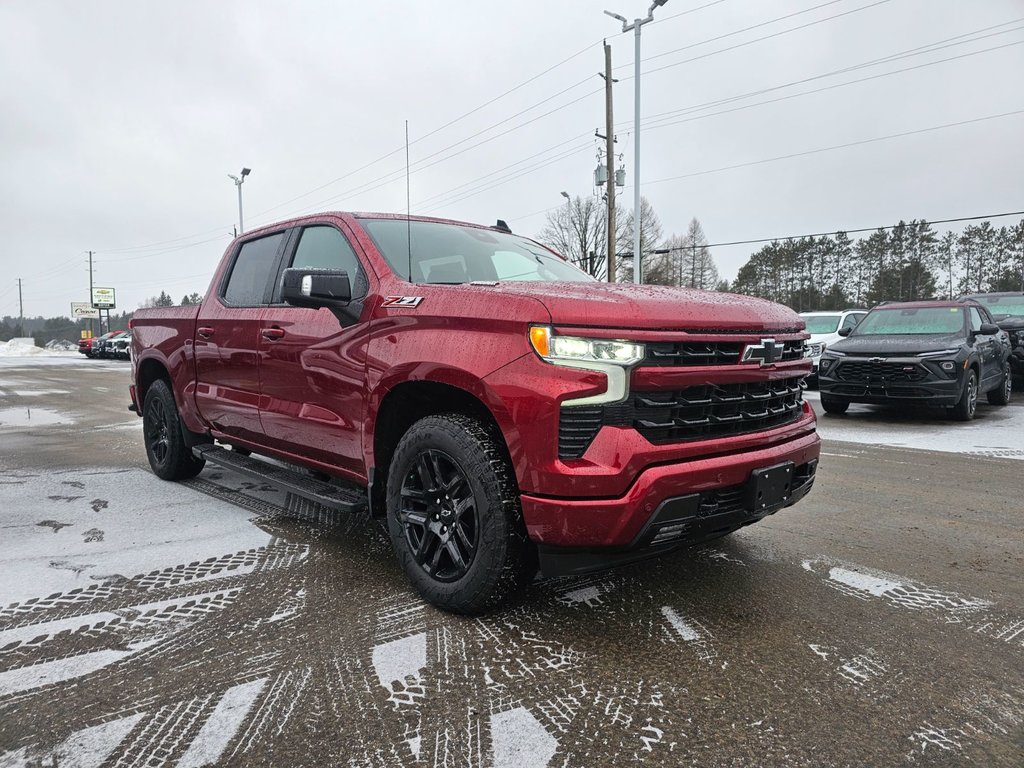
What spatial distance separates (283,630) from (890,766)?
81.3 inches

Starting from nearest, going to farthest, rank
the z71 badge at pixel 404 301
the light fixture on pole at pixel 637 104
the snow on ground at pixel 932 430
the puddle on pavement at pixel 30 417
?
1. the z71 badge at pixel 404 301
2. the snow on ground at pixel 932 430
3. the puddle on pavement at pixel 30 417
4. the light fixture on pole at pixel 637 104

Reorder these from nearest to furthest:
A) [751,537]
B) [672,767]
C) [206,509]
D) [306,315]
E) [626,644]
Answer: [672,767]
[626,644]
[306,315]
[751,537]
[206,509]

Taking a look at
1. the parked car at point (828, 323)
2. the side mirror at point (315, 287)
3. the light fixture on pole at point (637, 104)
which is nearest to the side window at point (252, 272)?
the side mirror at point (315, 287)

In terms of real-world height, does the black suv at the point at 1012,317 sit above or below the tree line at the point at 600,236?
below

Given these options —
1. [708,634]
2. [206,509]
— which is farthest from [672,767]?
[206,509]

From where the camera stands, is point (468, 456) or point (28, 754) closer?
point (28, 754)

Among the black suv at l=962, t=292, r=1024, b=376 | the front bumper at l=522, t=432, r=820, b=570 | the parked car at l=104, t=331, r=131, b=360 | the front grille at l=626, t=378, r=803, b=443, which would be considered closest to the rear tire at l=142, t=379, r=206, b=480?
the front bumper at l=522, t=432, r=820, b=570

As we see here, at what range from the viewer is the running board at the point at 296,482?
318 centimetres

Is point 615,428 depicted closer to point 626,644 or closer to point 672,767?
point 626,644

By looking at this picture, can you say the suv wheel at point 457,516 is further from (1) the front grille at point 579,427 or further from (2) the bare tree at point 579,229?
(2) the bare tree at point 579,229

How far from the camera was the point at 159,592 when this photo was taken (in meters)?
2.91

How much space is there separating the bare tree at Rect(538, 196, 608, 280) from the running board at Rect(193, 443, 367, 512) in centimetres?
4365

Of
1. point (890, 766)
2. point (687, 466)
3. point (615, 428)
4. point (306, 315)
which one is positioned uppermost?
point (306, 315)

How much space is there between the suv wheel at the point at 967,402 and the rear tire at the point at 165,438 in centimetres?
886
